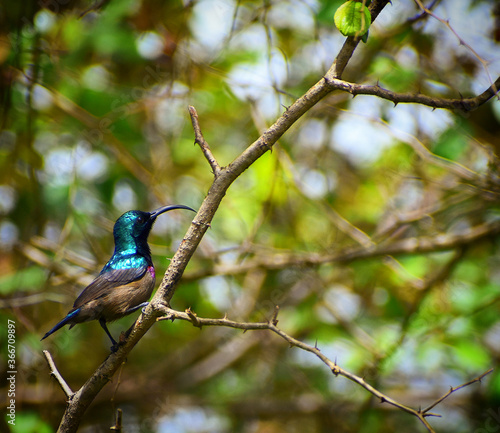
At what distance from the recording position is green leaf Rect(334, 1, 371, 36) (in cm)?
224

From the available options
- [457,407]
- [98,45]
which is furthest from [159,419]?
[98,45]

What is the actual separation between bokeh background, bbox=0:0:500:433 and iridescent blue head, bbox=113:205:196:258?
38.9 inches

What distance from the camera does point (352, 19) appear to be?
2.26 meters

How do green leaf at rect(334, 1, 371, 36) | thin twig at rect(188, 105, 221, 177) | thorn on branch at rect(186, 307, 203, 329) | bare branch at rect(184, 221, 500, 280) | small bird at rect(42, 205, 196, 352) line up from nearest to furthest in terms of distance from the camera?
thorn on branch at rect(186, 307, 203, 329) < green leaf at rect(334, 1, 371, 36) < thin twig at rect(188, 105, 221, 177) < small bird at rect(42, 205, 196, 352) < bare branch at rect(184, 221, 500, 280)

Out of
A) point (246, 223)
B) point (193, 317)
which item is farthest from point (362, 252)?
point (193, 317)

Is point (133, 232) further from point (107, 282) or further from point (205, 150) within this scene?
point (205, 150)

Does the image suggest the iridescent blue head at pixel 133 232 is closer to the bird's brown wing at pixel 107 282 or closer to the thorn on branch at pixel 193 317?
the bird's brown wing at pixel 107 282

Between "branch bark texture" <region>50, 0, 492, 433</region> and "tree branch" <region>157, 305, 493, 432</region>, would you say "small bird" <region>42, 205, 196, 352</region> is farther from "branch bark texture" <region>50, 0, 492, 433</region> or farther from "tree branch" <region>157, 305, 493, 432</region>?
"tree branch" <region>157, 305, 493, 432</region>

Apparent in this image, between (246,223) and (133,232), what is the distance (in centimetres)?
218

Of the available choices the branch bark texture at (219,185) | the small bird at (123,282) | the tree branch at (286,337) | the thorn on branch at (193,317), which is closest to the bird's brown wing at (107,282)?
the small bird at (123,282)

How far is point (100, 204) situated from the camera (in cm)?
534

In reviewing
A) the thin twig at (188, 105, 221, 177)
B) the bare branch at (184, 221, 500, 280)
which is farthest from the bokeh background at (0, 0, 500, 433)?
the thin twig at (188, 105, 221, 177)

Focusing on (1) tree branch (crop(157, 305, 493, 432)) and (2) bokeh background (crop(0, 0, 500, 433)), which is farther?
(2) bokeh background (crop(0, 0, 500, 433))

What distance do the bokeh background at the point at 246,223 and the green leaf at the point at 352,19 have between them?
1.82 metres
